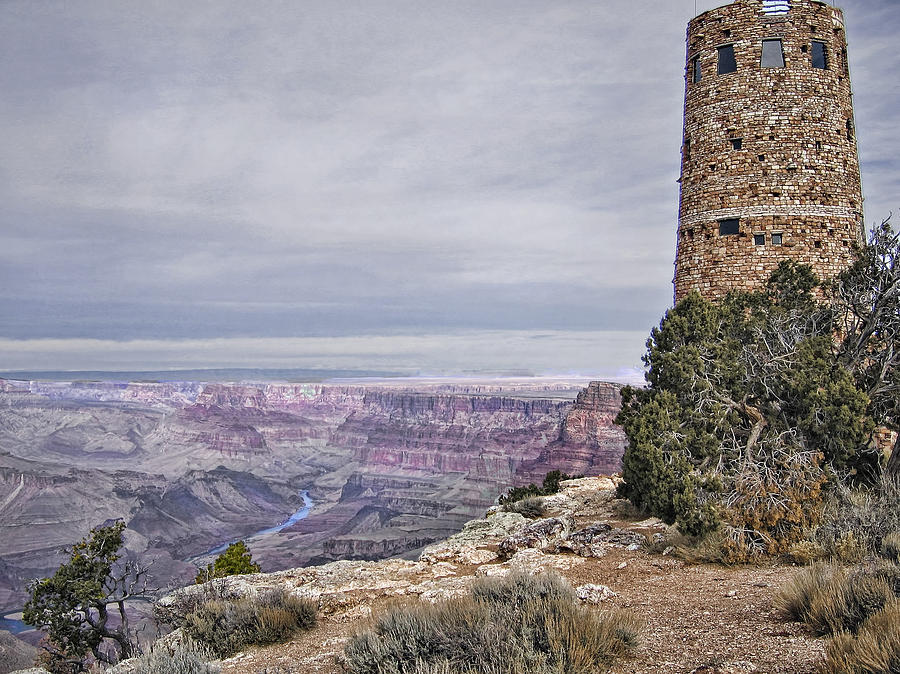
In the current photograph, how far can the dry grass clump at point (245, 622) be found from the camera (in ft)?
29.3

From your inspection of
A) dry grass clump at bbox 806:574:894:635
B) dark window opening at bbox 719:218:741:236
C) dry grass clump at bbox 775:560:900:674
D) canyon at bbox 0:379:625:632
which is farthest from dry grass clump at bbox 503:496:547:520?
canyon at bbox 0:379:625:632

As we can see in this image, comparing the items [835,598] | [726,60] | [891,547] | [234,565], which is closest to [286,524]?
[234,565]

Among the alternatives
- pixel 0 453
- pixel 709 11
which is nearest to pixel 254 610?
pixel 709 11

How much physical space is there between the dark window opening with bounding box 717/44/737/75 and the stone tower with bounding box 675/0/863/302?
30 mm

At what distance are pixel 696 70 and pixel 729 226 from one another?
216 inches

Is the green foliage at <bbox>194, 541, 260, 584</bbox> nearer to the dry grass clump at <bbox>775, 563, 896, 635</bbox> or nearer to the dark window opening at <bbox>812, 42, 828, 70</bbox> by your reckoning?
the dry grass clump at <bbox>775, 563, 896, 635</bbox>

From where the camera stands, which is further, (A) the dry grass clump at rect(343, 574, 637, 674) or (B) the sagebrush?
(B) the sagebrush

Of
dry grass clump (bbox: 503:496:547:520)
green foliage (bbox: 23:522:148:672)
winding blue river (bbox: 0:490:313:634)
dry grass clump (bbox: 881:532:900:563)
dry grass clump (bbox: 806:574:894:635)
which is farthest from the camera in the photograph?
winding blue river (bbox: 0:490:313:634)

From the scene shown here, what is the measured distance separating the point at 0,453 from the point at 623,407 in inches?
7704

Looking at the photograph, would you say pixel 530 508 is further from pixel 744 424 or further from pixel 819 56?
pixel 819 56

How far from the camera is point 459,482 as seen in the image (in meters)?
171

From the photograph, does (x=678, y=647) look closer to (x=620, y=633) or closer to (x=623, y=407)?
(x=620, y=633)

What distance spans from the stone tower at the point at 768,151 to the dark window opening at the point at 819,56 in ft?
0.14

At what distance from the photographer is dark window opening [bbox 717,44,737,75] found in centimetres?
2064
